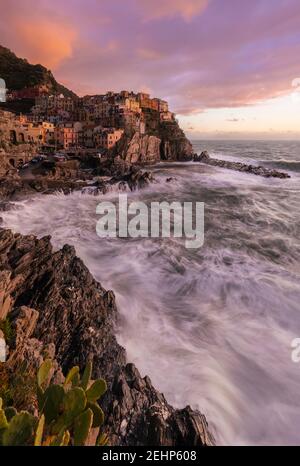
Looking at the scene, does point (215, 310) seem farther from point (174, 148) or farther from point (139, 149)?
point (174, 148)

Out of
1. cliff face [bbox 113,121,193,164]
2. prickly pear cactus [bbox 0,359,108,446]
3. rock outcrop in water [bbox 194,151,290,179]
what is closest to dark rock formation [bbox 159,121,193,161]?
cliff face [bbox 113,121,193,164]

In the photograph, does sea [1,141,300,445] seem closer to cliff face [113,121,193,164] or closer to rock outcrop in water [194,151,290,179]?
rock outcrop in water [194,151,290,179]

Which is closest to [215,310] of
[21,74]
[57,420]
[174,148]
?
[57,420]

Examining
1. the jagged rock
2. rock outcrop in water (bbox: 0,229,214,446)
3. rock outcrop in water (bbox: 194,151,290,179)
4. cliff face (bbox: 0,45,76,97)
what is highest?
cliff face (bbox: 0,45,76,97)

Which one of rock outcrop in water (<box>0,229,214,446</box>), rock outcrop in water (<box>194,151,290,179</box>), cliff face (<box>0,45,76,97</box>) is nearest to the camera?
rock outcrop in water (<box>0,229,214,446</box>)

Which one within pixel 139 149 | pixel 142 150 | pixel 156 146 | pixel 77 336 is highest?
pixel 156 146

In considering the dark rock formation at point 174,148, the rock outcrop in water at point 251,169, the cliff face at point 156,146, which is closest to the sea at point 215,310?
the rock outcrop in water at point 251,169

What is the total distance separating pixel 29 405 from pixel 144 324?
26.8ft

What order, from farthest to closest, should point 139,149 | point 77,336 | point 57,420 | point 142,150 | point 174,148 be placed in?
1. point 174,148
2. point 142,150
3. point 139,149
4. point 77,336
5. point 57,420

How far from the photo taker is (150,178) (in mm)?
54531

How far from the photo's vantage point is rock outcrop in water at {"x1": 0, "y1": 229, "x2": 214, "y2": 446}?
8.00 m

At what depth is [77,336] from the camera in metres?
11.4
